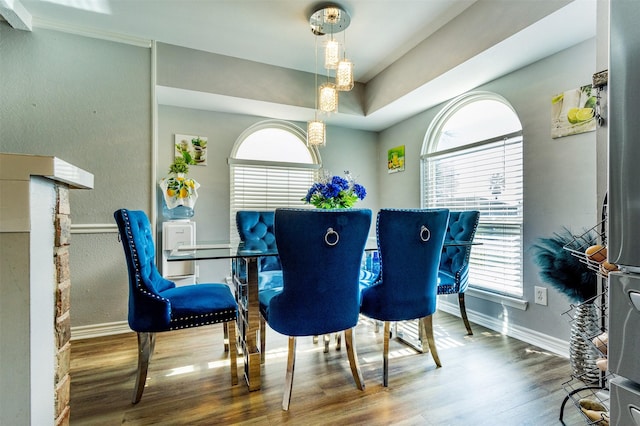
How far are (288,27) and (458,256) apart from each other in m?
2.46

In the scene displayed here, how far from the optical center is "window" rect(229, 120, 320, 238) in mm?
3590

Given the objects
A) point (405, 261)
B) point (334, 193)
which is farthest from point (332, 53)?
point (405, 261)

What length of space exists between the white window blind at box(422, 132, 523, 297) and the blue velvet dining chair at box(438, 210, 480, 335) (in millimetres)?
336

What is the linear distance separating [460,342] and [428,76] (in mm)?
2339

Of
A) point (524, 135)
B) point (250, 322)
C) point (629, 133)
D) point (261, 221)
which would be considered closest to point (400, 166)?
point (524, 135)

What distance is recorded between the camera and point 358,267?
5.41 ft

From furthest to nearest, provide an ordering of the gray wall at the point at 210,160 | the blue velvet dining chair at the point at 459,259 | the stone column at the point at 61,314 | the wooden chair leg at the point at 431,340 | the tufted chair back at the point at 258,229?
the gray wall at the point at 210,160 < the tufted chair back at the point at 258,229 < the blue velvet dining chair at the point at 459,259 < the wooden chair leg at the point at 431,340 < the stone column at the point at 61,314

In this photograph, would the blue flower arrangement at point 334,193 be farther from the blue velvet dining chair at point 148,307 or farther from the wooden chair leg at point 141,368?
the wooden chair leg at point 141,368

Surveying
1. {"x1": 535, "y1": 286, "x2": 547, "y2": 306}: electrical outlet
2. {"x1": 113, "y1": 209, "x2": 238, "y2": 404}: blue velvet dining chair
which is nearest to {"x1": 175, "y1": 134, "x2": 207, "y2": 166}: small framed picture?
{"x1": 113, "y1": 209, "x2": 238, "y2": 404}: blue velvet dining chair

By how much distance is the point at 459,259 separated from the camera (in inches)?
98.7

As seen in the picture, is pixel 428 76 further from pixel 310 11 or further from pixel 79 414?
pixel 79 414

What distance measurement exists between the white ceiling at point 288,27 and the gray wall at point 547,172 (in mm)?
149

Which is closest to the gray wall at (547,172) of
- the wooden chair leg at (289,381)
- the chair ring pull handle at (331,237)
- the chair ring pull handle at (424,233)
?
the chair ring pull handle at (424,233)

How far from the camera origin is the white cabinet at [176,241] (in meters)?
2.96
